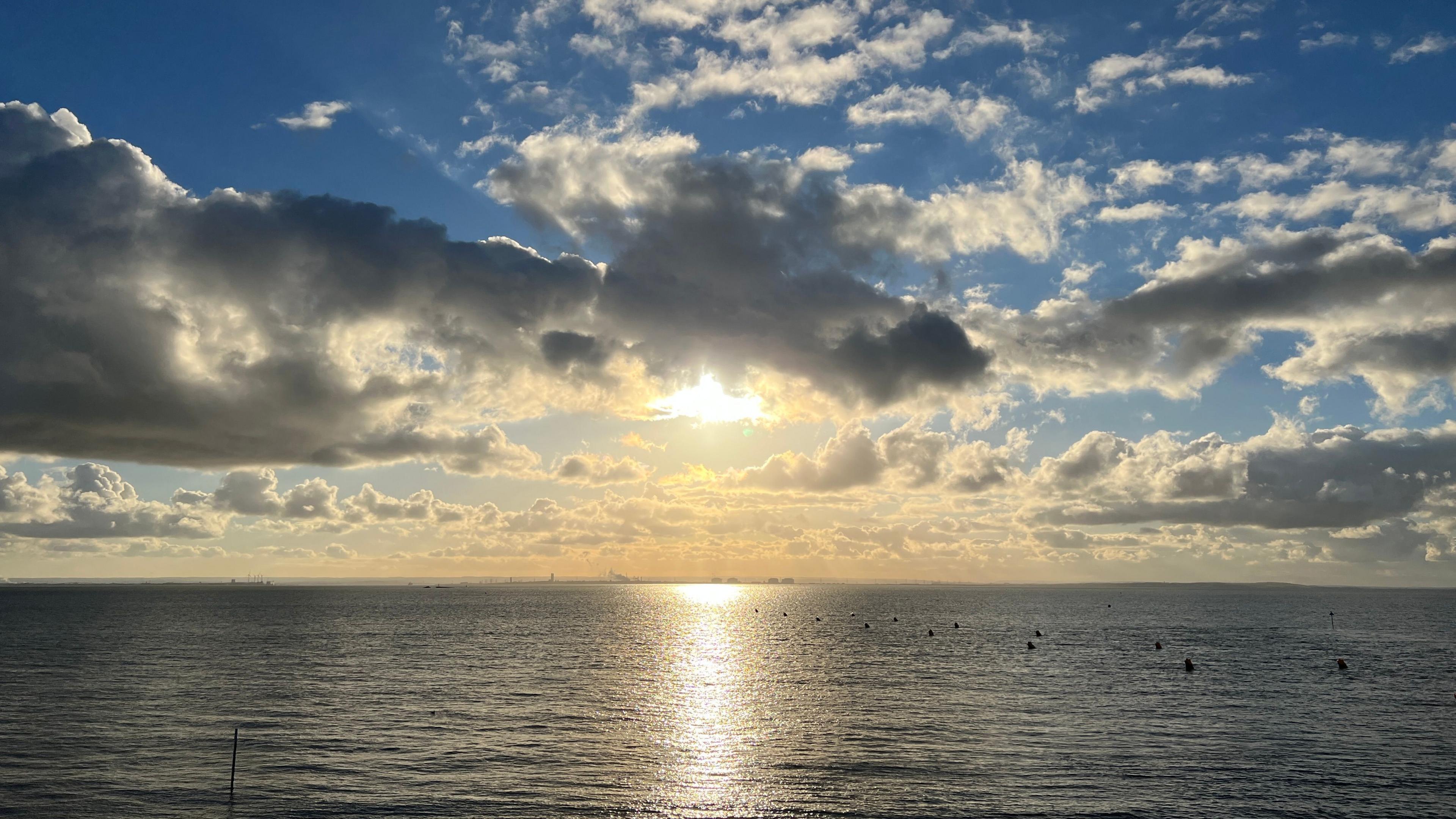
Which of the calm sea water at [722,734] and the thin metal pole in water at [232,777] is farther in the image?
the calm sea water at [722,734]

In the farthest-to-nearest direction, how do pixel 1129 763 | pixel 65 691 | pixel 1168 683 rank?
1. pixel 1168 683
2. pixel 65 691
3. pixel 1129 763

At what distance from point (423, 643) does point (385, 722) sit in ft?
253

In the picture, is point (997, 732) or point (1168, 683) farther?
point (1168, 683)

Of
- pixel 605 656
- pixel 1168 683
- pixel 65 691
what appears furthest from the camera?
pixel 605 656

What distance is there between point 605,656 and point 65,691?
63.5 metres

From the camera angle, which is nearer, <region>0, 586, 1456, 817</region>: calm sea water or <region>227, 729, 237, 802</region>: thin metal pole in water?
<region>227, 729, 237, 802</region>: thin metal pole in water

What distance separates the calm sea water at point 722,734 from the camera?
48.2 metres

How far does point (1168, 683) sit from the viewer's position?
9431 centimetres

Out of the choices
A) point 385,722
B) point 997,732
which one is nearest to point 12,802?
point 385,722

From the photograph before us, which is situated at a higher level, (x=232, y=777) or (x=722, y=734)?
(x=232, y=777)

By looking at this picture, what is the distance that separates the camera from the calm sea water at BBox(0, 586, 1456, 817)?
1900 inches

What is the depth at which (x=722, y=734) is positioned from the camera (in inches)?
2653

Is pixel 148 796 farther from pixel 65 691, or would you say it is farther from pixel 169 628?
pixel 169 628

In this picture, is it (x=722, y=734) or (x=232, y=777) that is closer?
(x=232, y=777)
